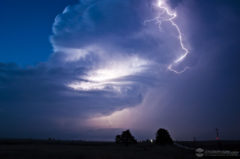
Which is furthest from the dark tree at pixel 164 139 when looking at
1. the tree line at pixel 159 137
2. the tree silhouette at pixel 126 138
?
the tree silhouette at pixel 126 138

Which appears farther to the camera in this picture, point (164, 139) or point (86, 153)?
point (164, 139)

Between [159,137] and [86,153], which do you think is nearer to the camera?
[86,153]

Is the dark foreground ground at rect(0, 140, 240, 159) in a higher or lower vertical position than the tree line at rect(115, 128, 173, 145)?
lower

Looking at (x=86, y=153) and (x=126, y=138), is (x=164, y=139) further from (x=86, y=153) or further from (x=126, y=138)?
(x=86, y=153)

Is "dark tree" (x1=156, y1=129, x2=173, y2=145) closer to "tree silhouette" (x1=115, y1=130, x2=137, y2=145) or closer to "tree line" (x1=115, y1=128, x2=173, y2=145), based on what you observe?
"tree line" (x1=115, y1=128, x2=173, y2=145)

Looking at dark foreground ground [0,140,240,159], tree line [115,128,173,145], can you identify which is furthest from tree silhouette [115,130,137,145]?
dark foreground ground [0,140,240,159]

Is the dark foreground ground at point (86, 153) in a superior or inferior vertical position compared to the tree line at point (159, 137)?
inferior

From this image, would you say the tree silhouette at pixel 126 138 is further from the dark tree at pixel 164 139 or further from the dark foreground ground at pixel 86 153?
the dark foreground ground at pixel 86 153

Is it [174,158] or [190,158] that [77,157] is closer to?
[174,158]

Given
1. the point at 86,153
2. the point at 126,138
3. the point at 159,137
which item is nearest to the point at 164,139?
the point at 159,137

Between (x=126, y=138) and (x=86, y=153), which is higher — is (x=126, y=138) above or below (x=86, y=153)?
above

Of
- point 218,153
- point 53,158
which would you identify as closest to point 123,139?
point 218,153

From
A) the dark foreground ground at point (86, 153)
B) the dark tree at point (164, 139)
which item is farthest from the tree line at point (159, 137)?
the dark foreground ground at point (86, 153)

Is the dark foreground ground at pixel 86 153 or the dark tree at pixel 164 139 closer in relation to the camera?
the dark foreground ground at pixel 86 153
